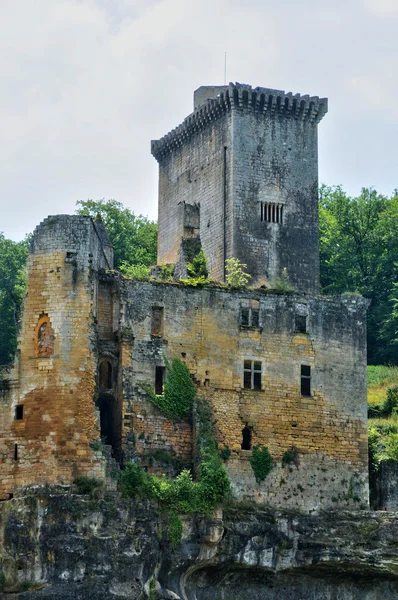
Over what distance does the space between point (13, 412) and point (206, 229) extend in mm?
17361

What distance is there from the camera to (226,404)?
70.4m

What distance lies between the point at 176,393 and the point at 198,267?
7.38 m

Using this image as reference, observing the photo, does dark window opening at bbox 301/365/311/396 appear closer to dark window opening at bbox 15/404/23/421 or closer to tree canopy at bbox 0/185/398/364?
dark window opening at bbox 15/404/23/421

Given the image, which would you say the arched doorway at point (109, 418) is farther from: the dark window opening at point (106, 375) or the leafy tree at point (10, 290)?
the leafy tree at point (10, 290)

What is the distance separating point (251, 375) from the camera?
71125 millimetres

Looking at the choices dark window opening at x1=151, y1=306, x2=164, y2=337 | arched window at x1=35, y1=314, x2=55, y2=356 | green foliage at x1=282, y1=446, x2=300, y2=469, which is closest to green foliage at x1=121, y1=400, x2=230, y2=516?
green foliage at x1=282, y1=446, x2=300, y2=469

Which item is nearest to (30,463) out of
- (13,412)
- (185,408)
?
(13,412)

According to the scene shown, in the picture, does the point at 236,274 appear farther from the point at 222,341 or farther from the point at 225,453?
the point at 225,453

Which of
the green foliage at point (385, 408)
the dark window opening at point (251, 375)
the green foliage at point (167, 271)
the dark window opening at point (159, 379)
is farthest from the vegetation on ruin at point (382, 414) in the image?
the green foliage at point (167, 271)

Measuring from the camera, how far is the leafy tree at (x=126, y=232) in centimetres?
9194

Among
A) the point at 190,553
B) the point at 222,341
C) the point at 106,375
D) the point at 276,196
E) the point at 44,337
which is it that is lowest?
the point at 190,553

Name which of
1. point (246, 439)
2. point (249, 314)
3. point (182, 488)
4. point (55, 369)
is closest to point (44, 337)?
point (55, 369)

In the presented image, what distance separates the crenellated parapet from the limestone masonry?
8 centimetres

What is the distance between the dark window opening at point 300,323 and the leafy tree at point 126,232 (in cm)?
1921
